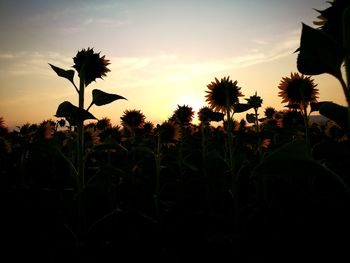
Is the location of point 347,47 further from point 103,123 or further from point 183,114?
point 103,123

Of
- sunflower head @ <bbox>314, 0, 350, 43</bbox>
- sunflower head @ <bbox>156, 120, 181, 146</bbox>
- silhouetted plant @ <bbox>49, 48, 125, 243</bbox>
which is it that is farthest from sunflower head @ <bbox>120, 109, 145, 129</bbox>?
sunflower head @ <bbox>314, 0, 350, 43</bbox>

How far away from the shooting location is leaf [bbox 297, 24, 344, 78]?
39.0 inches

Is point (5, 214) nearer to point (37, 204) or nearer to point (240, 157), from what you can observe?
point (37, 204)

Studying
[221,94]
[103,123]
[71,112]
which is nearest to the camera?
[71,112]

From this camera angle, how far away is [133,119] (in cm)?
683

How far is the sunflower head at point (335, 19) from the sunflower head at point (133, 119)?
19.0 ft

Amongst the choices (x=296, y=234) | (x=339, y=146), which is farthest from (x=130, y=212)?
(x=339, y=146)

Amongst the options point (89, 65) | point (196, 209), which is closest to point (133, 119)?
point (196, 209)

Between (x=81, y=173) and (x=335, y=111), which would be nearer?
(x=335, y=111)

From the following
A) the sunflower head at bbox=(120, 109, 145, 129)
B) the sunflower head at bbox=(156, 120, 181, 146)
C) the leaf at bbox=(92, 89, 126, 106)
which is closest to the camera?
the leaf at bbox=(92, 89, 126, 106)

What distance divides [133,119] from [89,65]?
13.9 ft

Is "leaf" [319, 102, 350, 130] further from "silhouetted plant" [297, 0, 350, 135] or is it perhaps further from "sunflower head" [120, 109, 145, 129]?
"sunflower head" [120, 109, 145, 129]

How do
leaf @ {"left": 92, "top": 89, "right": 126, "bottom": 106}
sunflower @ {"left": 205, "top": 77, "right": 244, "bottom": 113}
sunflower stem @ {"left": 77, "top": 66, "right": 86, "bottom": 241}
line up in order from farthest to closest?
sunflower @ {"left": 205, "top": 77, "right": 244, "bottom": 113} → sunflower stem @ {"left": 77, "top": 66, "right": 86, "bottom": 241} → leaf @ {"left": 92, "top": 89, "right": 126, "bottom": 106}

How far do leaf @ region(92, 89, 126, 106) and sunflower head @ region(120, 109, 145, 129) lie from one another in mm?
4631
